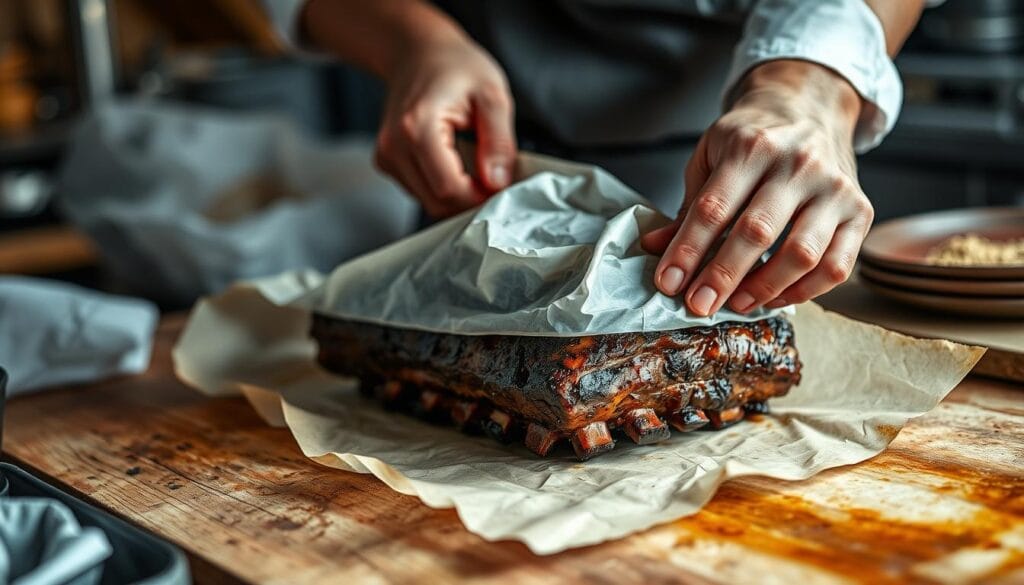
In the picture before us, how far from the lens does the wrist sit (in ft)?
3.47

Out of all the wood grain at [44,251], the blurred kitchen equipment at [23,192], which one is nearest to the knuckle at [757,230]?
the wood grain at [44,251]

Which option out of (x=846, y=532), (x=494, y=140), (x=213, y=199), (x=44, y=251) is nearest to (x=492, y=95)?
(x=494, y=140)

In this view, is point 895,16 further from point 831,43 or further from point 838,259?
point 838,259

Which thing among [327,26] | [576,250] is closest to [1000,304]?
[576,250]

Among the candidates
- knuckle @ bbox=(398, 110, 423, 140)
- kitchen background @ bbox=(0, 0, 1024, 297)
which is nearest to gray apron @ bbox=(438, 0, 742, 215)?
knuckle @ bbox=(398, 110, 423, 140)

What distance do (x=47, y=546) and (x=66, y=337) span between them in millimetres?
670

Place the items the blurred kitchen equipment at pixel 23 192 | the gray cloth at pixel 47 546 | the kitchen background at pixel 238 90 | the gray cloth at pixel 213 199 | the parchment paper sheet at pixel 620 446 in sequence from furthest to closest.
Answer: the blurred kitchen equipment at pixel 23 192 → the kitchen background at pixel 238 90 → the gray cloth at pixel 213 199 → the parchment paper sheet at pixel 620 446 → the gray cloth at pixel 47 546

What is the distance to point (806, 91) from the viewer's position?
3.55ft

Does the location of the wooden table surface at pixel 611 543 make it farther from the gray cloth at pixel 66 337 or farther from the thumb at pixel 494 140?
the thumb at pixel 494 140

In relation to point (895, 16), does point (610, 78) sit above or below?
below

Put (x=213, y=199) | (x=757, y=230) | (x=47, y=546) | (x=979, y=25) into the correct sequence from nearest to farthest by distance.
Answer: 1. (x=47, y=546)
2. (x=757, y=230)
3. (x=979, y=25)
4. (x=213, y=199)

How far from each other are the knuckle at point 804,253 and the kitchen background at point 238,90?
1.48m

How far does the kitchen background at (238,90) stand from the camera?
2.32 m

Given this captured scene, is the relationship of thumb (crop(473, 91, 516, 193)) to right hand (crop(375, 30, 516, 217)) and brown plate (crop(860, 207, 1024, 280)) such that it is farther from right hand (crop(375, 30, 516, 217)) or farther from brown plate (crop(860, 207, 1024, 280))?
brown plate (crop(860, 207, 1024, 280))
